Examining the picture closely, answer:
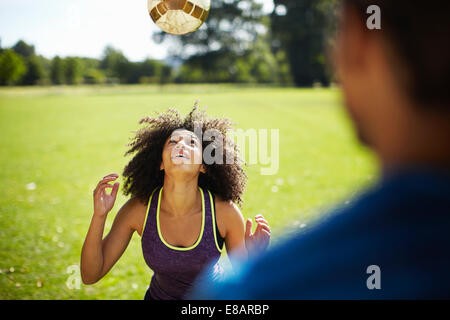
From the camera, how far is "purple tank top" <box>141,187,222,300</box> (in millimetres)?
2018

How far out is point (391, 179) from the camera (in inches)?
31.1

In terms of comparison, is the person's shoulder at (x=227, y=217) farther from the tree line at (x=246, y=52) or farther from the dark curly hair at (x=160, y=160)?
the tree line at (x=246, y=52)

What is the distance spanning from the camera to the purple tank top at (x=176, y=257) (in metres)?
2.02

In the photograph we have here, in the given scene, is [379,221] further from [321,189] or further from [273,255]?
[321,189]

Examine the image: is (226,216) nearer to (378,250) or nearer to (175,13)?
(175,13)

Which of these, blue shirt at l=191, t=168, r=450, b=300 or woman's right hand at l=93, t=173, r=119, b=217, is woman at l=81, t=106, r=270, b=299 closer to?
woman's right hand at l=93, t=173, r=119, b=217

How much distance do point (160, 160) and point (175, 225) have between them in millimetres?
563

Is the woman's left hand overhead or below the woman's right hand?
below

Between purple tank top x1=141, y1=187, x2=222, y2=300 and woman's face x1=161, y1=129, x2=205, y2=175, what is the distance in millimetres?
290

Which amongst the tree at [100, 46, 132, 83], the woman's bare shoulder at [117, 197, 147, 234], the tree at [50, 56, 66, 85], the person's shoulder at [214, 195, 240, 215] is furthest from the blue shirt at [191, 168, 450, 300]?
the tree at [100, 46, 132, 83]

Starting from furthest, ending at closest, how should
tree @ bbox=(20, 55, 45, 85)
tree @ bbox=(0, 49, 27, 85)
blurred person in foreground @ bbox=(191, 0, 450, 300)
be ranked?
tree @ bbox=(20, 55, 45, 85) → tree @ bbox=(0, 49, 27, 85) → blurred person in foreground @ bbox=(191, 0, 450, 300)

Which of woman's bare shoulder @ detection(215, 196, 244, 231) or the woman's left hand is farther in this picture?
woman's bare shoulder @ detection(215, 196, 244, 231)

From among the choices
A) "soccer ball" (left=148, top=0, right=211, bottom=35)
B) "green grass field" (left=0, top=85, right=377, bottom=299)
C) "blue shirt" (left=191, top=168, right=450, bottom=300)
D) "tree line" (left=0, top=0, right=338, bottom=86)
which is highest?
"tree line" (left=0, top=0, right=338, bottom=86)

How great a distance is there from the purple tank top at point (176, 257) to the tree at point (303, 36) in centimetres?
4554
